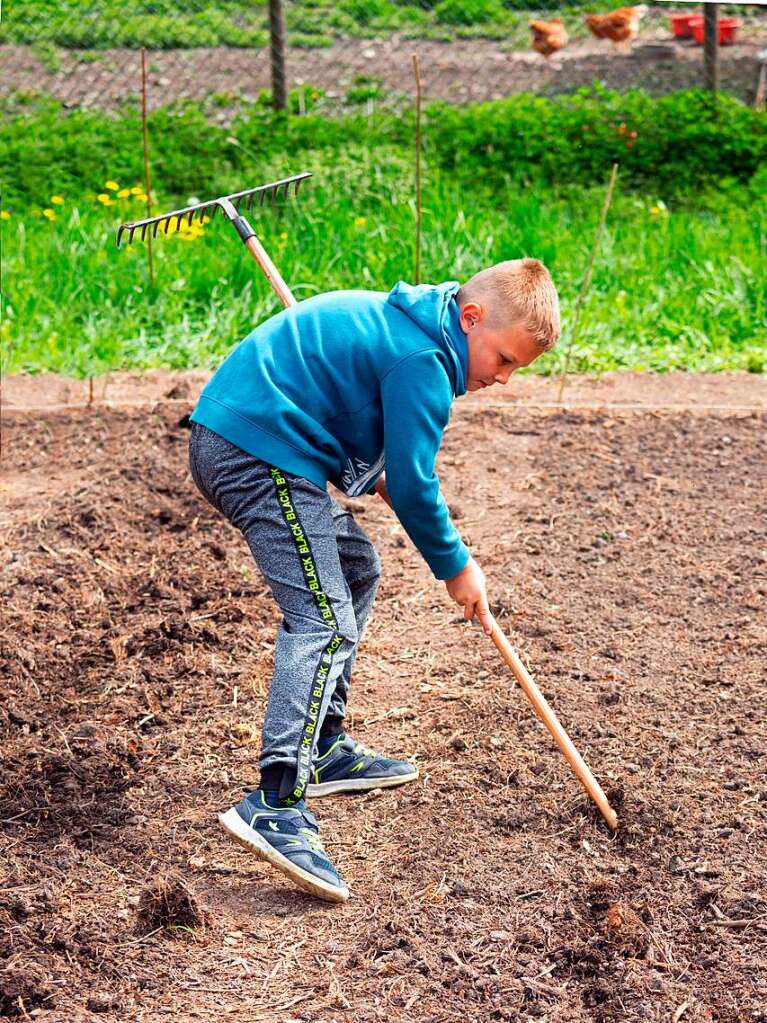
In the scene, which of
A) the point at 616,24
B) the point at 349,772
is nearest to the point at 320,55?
the point at 616,24

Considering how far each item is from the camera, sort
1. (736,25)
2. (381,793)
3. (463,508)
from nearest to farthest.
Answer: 1. (381,793)
2. (463,508)
3. (736,25)

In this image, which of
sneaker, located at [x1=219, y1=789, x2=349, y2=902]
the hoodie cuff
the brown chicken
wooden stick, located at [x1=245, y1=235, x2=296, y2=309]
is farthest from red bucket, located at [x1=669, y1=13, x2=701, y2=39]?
sneaker, located at [x1=219, y1=789, x2=349, y2=902]

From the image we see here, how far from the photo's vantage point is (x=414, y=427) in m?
2.85

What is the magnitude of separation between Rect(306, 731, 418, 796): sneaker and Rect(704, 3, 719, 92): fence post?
298 inches

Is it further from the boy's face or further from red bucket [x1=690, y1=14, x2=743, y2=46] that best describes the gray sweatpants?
red bucket [x1=690, y1=14, x2=743, y2=46]

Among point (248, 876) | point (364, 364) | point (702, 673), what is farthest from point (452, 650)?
point (364, 364)

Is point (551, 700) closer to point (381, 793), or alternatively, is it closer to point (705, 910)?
point (381, 793)

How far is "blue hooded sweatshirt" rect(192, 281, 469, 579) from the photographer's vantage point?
2.87m

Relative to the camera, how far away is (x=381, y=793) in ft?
11.5

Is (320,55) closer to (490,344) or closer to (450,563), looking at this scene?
(490,344)

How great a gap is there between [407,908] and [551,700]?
3.34ft

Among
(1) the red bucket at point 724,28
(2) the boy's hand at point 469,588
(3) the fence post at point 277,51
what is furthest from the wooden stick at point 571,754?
(1) the red bucket at point 724,28

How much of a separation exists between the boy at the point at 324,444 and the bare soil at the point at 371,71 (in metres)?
7.35

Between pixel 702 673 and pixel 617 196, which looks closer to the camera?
pixel 702 673
